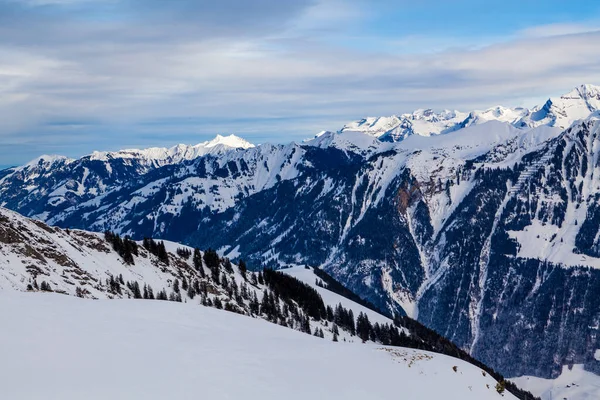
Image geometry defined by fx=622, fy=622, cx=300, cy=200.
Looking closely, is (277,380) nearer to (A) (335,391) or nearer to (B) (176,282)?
(A) (335,391)

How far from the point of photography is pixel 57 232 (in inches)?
5453

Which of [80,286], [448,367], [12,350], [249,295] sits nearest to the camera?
[12,350]

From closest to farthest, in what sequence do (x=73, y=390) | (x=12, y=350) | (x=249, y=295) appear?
(x=73, y=390)
(x=12, y=350)
(x=249, y=295)

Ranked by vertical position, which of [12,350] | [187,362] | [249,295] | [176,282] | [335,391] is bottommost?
[249,295]

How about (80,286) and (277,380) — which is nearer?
(277,380)

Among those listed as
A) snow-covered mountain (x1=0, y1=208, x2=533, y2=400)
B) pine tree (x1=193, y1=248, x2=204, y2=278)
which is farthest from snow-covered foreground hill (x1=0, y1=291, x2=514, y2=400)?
pine tree (x1=193, y1=248, x2=204, y2=278)

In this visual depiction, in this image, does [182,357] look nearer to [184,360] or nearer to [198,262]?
[184,360]

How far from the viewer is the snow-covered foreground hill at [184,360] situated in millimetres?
36625

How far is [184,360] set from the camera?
141 feet

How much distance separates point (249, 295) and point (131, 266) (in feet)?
133

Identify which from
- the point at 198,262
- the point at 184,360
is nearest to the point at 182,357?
the point at 184,360

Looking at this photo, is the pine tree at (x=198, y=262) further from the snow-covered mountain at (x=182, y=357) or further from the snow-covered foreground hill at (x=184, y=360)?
the snow-covered foreground hill at (x=184, y=360)

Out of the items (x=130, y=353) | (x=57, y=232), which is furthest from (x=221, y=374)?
(x=57, y=232)

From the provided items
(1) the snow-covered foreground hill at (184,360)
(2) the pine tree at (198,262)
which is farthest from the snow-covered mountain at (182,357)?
(2) the pine tree at (198,262)
